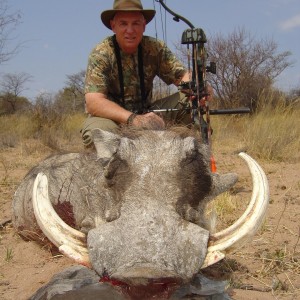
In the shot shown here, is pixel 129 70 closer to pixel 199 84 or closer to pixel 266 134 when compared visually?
pixel 199 84

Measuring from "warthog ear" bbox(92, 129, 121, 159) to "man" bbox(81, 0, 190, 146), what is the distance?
968mm

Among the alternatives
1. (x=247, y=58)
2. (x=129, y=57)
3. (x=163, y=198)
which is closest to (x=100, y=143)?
(x=163, y=198)

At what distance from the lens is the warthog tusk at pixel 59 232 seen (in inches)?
67.7

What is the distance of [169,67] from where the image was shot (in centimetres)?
423

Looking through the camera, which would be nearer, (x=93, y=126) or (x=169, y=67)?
(x=93, y=126)

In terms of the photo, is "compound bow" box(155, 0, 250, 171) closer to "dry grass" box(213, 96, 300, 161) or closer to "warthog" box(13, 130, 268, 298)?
"warthog" box(13, 130, 268, 298)

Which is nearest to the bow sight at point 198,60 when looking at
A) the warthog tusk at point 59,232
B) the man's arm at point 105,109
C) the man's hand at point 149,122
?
the man's arm at point 105,109

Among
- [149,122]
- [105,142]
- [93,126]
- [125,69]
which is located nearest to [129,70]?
[125,69]

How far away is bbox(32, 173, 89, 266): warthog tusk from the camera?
1720mm

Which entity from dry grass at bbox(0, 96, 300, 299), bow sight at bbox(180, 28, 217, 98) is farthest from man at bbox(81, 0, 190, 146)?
dry grass at bbox(0, 96, 300, 299)

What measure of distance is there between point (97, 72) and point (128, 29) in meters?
0.40

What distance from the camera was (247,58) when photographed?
54.3 ft

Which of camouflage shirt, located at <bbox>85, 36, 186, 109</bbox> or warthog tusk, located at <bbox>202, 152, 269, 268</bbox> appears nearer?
warthog tusk, located at <bbox>202, 152, 269, 268</bbox>

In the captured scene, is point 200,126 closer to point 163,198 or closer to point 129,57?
point 129,57
